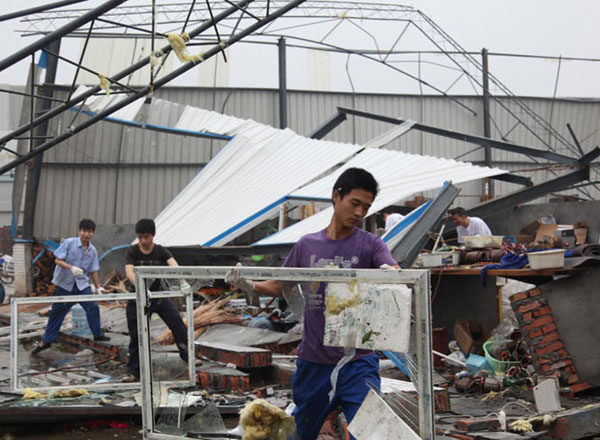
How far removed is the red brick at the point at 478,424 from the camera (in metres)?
4.21

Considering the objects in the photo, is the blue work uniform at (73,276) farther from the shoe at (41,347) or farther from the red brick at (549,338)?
the red brick at (549,338)

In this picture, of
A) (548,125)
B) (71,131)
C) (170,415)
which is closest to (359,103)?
(548,125)

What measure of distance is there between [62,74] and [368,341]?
19.8m

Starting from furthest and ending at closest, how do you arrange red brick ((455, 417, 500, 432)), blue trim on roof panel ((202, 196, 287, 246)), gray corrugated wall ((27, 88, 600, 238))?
gray corrugated wall ((27, 88, 600, 238)) → blue trim on roof panel ((202, 196, 287, 246)) → red brick ((455, 417, 500, 432))

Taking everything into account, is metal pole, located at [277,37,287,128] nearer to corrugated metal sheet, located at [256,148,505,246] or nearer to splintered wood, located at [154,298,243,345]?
corrugated metal sheet, located at [256,148,505,246]

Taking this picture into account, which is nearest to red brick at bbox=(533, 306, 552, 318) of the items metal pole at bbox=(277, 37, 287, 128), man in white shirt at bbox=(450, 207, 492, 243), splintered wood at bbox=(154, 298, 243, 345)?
man in white shirt at bbox=(450, 207, 492, 243)

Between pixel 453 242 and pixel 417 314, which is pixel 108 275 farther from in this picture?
pixel 417 314

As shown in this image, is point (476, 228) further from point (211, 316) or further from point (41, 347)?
point (41, 347)

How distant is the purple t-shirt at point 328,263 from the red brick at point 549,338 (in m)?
2.99

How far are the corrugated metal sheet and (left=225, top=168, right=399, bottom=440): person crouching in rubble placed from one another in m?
5.10

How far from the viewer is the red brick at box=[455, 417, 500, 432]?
4.21m

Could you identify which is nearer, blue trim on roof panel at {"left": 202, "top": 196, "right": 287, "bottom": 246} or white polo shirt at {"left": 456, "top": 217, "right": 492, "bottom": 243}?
white polo shirt at {"left": 456, "top": 217, "right": 492, "bottom": 243}

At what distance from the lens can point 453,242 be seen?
1005cm

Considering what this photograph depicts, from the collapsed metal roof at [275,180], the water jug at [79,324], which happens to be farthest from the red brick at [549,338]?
the water jug at [79,324]
